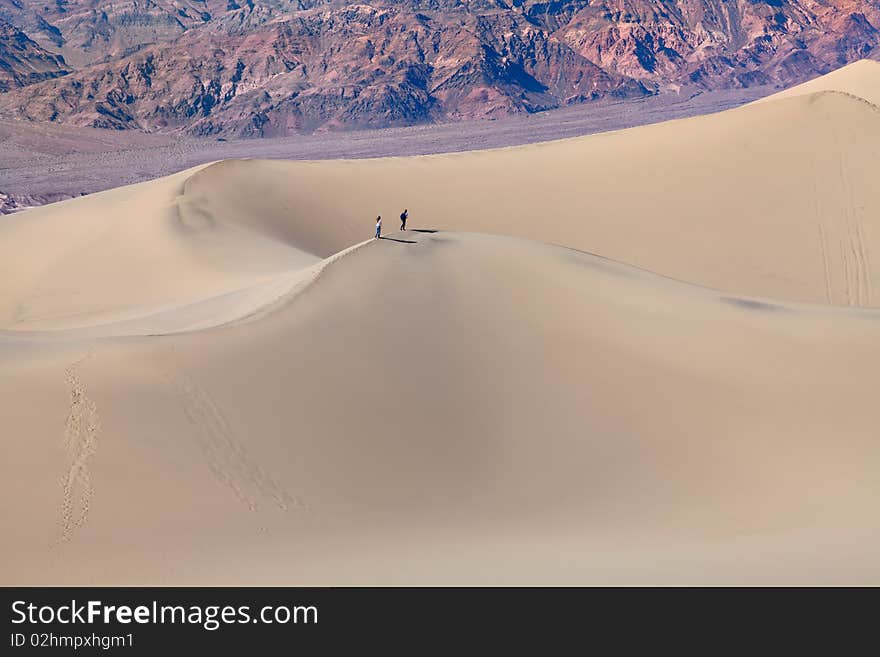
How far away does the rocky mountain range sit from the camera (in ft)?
355

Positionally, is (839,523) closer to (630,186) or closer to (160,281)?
(160,281)

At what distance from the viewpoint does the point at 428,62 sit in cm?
11700

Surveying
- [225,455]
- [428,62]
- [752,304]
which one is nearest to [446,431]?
[225,455]

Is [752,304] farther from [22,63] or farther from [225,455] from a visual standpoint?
[22,63]

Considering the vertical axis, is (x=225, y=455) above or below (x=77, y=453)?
above

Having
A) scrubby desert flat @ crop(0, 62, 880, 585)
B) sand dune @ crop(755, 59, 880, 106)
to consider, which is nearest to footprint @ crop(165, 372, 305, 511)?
scrubby desert flat @ crop(0, 62, 880, 585)

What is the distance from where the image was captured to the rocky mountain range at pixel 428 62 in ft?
355

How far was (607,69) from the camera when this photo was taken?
406 feet

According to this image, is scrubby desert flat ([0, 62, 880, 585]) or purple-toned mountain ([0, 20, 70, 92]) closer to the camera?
scrubby desert flat ([0, 62, 880, 585])
